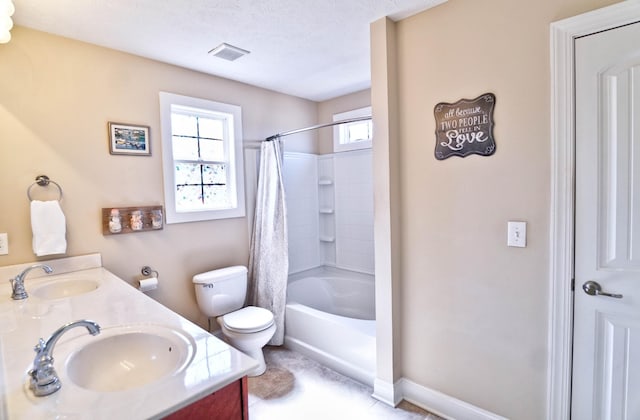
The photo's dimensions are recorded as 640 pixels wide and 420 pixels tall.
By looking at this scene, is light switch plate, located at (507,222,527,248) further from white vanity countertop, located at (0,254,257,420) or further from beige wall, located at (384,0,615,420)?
white vanity countertop, located at (0,254,257,420)

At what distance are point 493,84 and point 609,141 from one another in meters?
0.56

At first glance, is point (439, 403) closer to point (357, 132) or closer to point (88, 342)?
point (88, 342)

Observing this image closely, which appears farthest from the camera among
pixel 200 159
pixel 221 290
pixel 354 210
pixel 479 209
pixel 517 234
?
pixel 354 210

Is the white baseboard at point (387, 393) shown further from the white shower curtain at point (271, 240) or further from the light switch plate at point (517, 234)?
the light switch plate at point (517, 234)

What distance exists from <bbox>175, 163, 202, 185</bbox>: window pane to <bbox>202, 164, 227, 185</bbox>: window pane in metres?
0.05

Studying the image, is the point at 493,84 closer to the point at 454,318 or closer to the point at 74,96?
the point at 454,318

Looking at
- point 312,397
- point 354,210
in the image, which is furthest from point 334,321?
point 354,210

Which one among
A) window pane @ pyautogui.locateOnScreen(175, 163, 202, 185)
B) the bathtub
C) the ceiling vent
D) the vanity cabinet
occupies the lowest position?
the bathtub

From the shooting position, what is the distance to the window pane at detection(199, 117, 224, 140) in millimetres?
2787

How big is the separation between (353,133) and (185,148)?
1681 mm

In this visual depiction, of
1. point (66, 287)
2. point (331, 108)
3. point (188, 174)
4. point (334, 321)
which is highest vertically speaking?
point (331, 108)

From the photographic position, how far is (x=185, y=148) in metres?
2.69

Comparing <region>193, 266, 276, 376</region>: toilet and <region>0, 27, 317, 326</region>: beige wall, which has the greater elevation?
<region>0, 27, 317, 326</region>: beige wall

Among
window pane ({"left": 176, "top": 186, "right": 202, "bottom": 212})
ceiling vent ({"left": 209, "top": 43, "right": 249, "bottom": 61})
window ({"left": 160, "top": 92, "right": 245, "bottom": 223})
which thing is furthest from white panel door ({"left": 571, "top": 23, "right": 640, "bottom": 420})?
window pane ({"left": 176, "top": 186, "right": 202, "bottom": 212})
